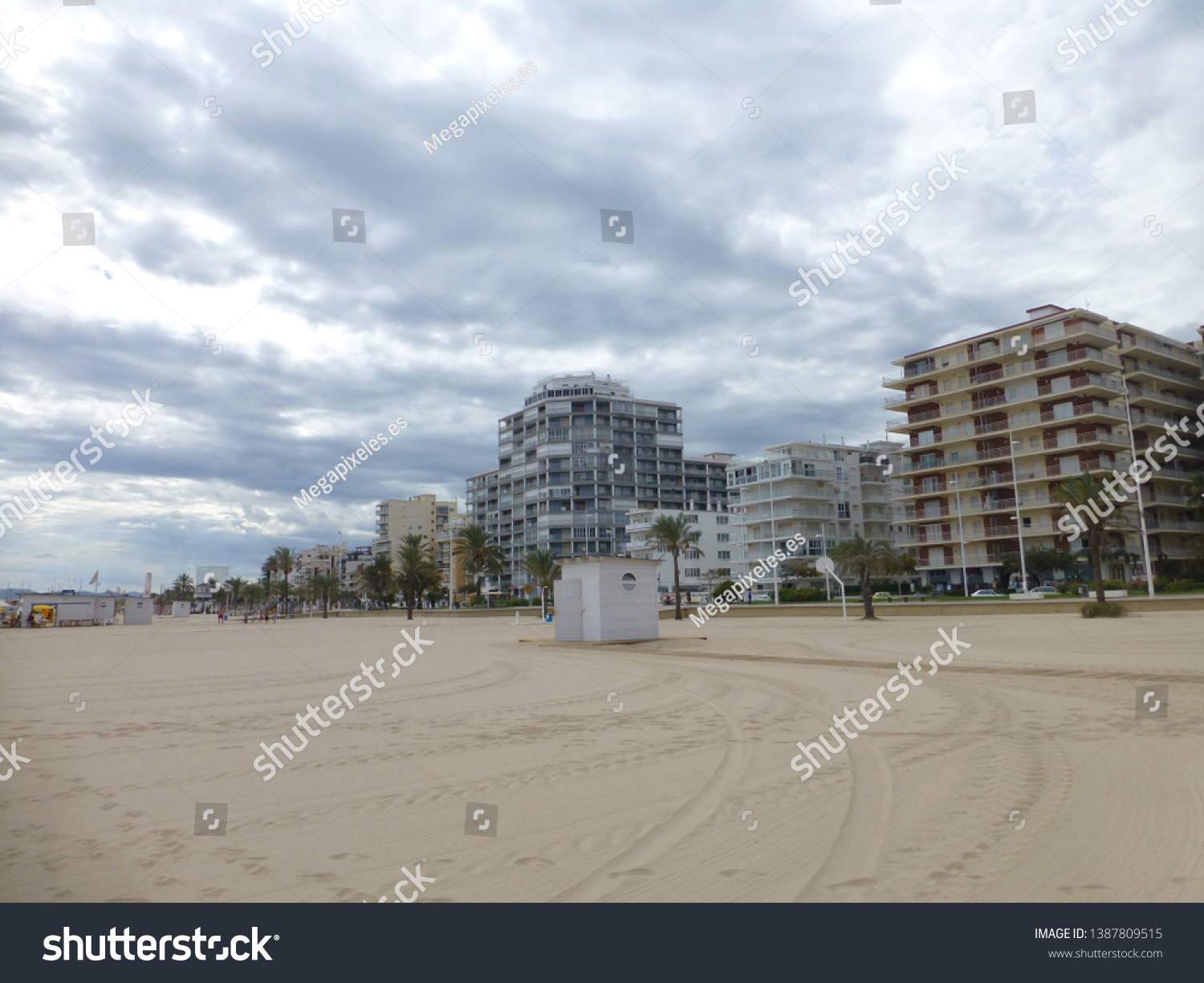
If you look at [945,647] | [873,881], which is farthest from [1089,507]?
[873,881]

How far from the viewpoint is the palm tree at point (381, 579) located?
299 feet

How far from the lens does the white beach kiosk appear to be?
29.7 metres

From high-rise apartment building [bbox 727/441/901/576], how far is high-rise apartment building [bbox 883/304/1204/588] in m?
14.2

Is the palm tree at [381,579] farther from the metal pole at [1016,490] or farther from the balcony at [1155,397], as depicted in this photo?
the balcony at [1155,397]

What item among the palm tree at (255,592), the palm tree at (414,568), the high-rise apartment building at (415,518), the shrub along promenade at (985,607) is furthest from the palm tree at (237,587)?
the shrub along promenade at (985,607)

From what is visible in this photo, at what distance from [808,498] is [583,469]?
4104 cm

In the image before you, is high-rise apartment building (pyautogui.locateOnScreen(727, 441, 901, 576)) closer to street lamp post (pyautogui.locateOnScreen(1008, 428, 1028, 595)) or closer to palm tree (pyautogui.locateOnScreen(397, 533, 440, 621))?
street lamp post (pyautogui.locateOnScreen(1008, 428, 1028, 595))

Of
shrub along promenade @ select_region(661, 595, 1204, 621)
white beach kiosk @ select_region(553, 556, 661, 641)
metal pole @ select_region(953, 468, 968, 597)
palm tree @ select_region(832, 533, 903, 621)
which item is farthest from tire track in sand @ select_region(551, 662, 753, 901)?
metal pole @ select_region(953, 468, 968, 597)

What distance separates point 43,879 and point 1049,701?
13374 millimetres

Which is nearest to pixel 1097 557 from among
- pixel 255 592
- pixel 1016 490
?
pixel 1016 490

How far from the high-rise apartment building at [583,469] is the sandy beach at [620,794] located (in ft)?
331

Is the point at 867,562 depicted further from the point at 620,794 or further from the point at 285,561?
the point at 285,561

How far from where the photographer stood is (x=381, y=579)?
95.6 m

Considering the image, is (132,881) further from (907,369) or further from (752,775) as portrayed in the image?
(907,369)
